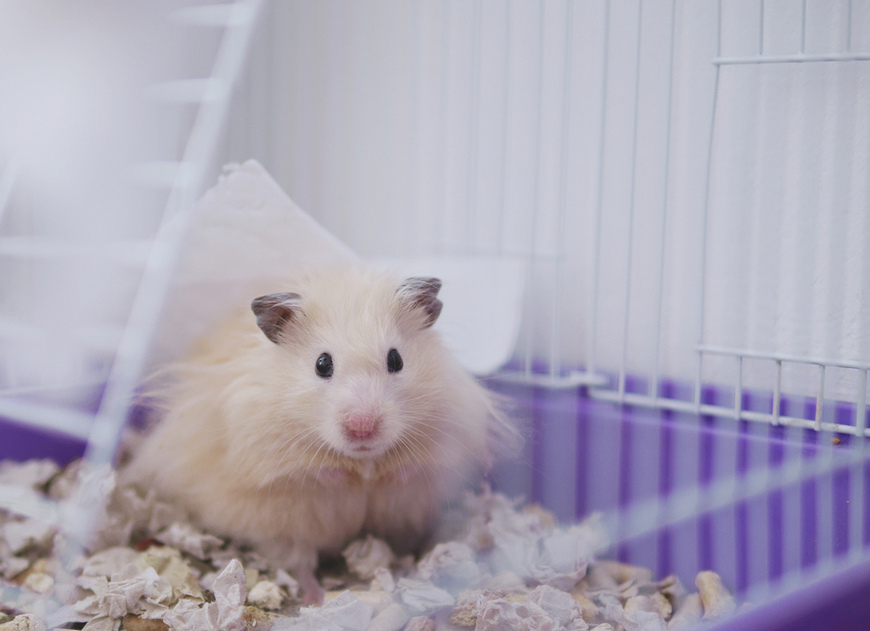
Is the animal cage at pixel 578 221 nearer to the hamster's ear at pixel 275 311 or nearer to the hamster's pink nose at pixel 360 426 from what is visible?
the hamster's ear at pixel 275 311

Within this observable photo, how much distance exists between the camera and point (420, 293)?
1401 mm

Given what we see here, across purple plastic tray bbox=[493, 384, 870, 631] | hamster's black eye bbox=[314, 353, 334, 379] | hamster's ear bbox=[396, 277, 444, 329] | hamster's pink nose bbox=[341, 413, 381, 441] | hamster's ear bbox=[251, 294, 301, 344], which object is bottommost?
purple plastic tray bbox=[493, 384, 870, 631]

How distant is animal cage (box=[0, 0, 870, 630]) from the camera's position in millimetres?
1283

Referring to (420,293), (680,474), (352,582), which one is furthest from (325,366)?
(680,474)

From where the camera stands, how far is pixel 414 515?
1496mm

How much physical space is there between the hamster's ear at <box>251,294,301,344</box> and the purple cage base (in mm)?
585

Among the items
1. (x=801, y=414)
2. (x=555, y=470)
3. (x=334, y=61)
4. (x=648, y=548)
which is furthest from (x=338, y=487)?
(x=334, y=61)

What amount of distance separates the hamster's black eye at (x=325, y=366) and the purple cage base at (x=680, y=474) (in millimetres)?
542

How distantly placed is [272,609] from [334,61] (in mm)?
1305

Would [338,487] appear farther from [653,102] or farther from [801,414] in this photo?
[653,102]

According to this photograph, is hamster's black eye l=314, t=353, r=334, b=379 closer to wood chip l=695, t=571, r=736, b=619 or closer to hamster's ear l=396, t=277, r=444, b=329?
hamster's ear l=396, t=277, r=444, b=329

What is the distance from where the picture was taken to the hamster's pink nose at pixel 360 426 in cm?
121

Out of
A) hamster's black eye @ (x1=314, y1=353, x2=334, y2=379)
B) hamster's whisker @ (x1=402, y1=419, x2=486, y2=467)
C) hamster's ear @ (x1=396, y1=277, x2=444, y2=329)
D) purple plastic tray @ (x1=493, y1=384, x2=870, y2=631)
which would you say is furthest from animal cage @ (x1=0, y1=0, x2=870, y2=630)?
hamster's black eye @ (x1=314, y1=353, x2=334, y2=379)

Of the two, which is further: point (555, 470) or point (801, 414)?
point (555, 470)
